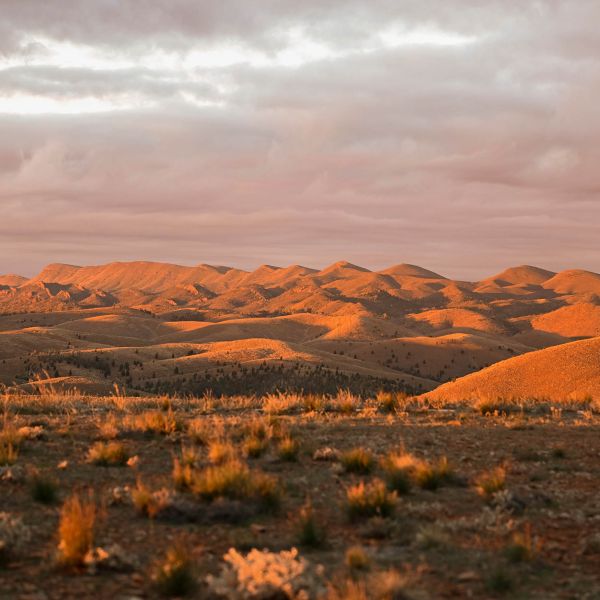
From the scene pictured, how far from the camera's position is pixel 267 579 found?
651 cm

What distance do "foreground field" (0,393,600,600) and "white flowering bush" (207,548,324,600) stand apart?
0.06 feet

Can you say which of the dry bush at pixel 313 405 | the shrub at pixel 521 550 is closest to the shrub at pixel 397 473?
the shrub at pixel 521 550

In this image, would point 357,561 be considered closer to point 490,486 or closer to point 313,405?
point 490,486

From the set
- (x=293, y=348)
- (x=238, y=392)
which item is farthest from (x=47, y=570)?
(x=293, y=348)

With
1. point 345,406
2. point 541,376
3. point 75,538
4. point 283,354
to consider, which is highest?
point 75,538

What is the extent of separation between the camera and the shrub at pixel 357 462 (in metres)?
11.2

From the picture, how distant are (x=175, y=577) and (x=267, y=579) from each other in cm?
88

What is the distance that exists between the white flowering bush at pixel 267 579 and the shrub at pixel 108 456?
16.4ft

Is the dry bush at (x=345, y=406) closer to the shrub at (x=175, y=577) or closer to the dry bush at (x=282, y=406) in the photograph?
the dry bush at (x=282, y=406)

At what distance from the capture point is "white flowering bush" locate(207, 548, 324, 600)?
6367 mm

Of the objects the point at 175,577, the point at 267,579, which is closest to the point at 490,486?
the point at 267,579

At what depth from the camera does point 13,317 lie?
146875 mm

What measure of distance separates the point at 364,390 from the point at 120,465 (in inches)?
2114

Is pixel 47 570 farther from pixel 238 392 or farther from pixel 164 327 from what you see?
pixel 164 327
